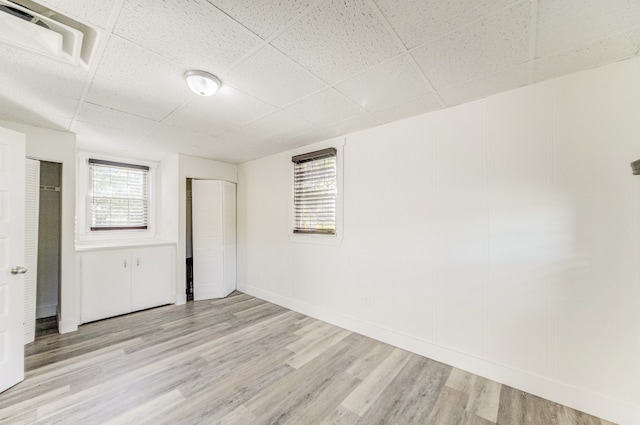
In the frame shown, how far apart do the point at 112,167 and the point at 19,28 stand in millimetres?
3322

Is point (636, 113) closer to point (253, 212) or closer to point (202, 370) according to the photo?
point (202, 370)

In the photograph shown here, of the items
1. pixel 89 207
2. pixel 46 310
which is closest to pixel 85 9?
pixel 89 207

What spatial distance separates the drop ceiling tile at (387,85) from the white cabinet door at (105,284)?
3717 millimetres

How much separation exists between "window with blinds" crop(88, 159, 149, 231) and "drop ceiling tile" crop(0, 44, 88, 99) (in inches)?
93.6

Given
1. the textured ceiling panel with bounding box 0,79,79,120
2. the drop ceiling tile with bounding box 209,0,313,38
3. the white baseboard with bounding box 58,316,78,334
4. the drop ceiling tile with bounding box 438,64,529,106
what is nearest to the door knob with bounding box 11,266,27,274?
the white baseboard with bounding box 58,316,78,334

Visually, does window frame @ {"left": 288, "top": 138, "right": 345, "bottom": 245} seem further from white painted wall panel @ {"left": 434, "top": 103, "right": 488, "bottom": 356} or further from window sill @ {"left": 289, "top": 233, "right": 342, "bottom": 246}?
white painted wall panel @ {"left": 434, "top": 103, "right": 488, "bottom": 356}

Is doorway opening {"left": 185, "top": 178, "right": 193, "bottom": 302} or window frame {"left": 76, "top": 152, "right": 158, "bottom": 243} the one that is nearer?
window frame {"left": 76, "top": 152, "right": 158, "bottom": 243}

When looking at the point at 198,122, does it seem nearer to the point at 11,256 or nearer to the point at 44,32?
the point at 44,32

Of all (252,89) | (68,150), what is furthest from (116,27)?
(68,150)

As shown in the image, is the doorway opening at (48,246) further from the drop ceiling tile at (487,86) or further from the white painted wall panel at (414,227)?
the drop ceiling tile at (487,86)

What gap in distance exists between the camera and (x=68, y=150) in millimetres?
3004

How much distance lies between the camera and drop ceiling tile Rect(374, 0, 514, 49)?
1233mm

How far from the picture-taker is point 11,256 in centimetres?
207

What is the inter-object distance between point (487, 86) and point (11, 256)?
402 cm
